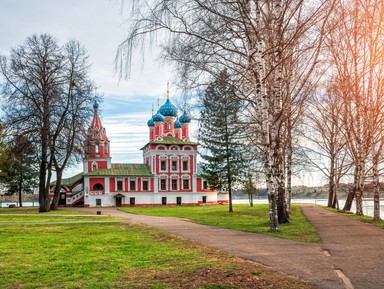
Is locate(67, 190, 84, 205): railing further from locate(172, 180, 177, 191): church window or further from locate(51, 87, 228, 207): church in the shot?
locate(172, 180, 177, 191): church window

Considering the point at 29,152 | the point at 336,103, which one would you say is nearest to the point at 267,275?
the point at 336,103

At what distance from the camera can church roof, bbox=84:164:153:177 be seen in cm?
4903

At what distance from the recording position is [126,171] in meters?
50.8

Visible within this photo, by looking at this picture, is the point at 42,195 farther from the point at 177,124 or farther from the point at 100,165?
the point at 177,124

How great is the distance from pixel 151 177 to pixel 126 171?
11.4ft

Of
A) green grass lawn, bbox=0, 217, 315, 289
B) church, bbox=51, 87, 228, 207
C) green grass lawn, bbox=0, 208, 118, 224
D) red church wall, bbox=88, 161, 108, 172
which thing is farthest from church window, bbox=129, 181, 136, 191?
green grass lawn, bbox=0, 217, 315, 289

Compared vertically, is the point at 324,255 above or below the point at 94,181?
below

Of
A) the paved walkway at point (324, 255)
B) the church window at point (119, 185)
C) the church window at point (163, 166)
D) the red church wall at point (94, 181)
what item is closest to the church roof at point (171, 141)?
the church window at point (163, 166)

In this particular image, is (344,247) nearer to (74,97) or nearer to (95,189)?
(74,97)

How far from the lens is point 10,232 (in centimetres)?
1462

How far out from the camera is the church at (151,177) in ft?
160

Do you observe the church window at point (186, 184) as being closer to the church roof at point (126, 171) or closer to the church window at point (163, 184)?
the church window at point (163, 184)

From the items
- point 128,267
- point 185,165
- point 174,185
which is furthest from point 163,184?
point 128,267

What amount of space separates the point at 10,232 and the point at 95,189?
3413 centimetres
